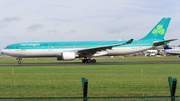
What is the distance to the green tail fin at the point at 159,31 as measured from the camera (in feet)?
130

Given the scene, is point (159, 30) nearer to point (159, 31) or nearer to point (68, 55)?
point (159, 31)

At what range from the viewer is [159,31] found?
39.8 metres

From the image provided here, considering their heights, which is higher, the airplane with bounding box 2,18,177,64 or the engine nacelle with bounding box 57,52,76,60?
the airplane with bounding box 2,18,177,64

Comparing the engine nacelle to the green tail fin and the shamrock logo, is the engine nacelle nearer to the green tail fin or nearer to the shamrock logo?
the green tail fin

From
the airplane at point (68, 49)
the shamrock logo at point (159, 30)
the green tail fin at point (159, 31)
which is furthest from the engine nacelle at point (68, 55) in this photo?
the shamrock logo at point (159, 30)

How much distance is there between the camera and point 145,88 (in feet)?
37.4

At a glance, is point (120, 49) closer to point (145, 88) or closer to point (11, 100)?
point (145, 88)

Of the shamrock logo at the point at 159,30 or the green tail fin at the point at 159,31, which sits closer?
the green tail fin at the point at 159,31

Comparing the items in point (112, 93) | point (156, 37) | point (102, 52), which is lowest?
point (112, 93)

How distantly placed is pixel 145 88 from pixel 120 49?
86.6 feet

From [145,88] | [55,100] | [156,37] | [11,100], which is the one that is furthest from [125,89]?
[156,37]

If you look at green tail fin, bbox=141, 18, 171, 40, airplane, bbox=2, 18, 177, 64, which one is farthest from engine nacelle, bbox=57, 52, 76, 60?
green tail fin, bbox=141, 18, 171, 40

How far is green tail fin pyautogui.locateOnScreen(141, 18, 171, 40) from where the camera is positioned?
130 ft

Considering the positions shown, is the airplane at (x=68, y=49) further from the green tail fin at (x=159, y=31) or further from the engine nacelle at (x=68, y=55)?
the green tail fin at (x=159, y=31)
